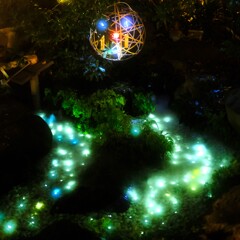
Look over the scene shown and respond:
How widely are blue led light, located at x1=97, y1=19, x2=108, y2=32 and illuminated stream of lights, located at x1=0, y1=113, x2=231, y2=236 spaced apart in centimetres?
233

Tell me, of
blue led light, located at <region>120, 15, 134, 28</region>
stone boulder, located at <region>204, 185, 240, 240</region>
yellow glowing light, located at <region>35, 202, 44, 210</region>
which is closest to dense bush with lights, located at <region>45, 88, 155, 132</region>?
blue led light, located at <region>120, 15, 134, 28</region>

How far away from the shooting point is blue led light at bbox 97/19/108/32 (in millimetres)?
8383

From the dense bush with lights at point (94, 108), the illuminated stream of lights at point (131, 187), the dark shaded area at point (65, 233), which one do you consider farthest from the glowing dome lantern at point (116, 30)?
the dark shaded area at point (65, 233)

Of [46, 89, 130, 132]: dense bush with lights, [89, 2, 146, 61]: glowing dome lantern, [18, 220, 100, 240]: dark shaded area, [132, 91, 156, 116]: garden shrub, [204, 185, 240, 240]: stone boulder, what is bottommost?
[132, 91, 156, 116]: garden shrub

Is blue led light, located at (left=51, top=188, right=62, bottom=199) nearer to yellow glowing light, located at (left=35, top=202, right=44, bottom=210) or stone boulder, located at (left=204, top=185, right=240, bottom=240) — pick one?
yellow glowing light, located at (left=35, top=202, right=44, bottom=210)

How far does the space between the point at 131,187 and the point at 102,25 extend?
392 cm

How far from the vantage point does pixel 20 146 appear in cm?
707

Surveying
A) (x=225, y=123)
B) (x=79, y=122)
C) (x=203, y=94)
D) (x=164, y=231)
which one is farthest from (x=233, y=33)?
(x=164, y=231)

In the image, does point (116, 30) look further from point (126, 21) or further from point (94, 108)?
point (94, 108)

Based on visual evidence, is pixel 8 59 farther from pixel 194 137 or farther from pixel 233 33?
pixel 233 33

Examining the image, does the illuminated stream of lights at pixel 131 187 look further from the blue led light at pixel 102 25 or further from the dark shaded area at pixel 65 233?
the blue led light at pixel 102 25

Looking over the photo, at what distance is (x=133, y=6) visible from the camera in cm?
955

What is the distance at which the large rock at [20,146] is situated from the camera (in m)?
6.82

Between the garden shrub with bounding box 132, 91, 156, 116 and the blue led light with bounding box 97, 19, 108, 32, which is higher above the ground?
the blue led light with bounding box 97, 19, 108, 32
